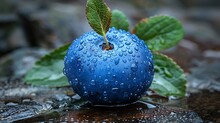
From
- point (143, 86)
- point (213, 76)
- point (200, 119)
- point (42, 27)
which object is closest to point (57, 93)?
point (143, 86)

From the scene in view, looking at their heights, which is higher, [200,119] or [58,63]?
[58,63]

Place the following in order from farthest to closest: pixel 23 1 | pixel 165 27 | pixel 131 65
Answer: pixel 23 1
pixel 165 27
pixel 131 65

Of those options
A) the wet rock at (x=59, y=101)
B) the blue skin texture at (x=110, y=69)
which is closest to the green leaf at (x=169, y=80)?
the blue skin texture at (x=110, y=69)

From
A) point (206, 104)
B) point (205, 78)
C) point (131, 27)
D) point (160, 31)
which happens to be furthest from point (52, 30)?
point (206, 104)

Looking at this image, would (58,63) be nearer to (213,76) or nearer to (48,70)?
(48,70)

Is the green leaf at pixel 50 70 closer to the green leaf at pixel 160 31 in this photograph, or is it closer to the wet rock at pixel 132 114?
the wet rock at pixel 132 114

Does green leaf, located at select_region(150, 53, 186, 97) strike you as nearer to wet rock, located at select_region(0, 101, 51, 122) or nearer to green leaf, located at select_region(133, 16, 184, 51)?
green leaf, located at select_region(133, 16, 184, 51)

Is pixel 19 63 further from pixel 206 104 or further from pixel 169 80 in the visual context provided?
pixel 206 104
